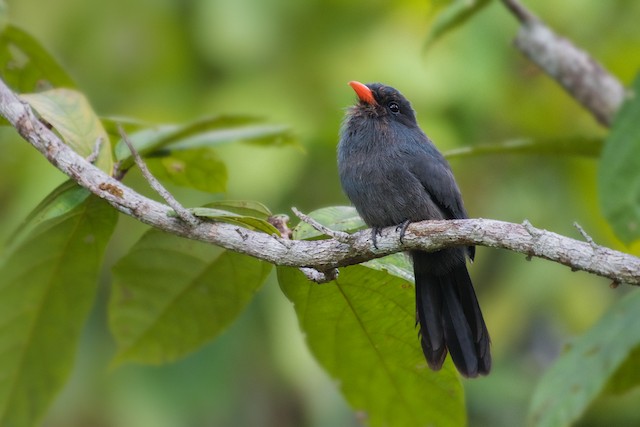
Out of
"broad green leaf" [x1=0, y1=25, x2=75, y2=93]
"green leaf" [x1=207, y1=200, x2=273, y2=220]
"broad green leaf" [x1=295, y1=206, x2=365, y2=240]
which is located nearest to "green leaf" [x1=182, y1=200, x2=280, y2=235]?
"green leaf" [x1=207, y1=200, x2=273, y2=220]

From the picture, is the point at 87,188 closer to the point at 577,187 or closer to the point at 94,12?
the point at 577,187

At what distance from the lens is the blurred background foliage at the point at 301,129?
5.26 m

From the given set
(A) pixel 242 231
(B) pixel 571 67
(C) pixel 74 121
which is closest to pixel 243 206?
(A) pixel 242 231

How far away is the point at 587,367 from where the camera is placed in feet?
9.17

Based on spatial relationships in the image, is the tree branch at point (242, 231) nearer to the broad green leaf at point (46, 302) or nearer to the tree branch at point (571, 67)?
the broad green leaf at point (46, 302)

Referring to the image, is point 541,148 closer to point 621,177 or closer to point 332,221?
point 621,177

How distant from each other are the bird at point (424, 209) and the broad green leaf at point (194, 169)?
20.1 inches

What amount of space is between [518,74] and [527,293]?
1708mm

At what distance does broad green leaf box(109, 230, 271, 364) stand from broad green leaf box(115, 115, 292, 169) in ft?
0.96

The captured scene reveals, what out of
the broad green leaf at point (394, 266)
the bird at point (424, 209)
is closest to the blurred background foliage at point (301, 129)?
the bird at point (424, 209)

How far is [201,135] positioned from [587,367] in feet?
4.64

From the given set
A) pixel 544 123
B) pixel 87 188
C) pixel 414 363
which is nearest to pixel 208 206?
pixel 87 188

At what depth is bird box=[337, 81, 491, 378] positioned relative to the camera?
303cm

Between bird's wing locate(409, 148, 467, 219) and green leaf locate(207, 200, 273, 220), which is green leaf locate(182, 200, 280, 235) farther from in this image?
bird's wing locate(409, 148, 467, 219)
